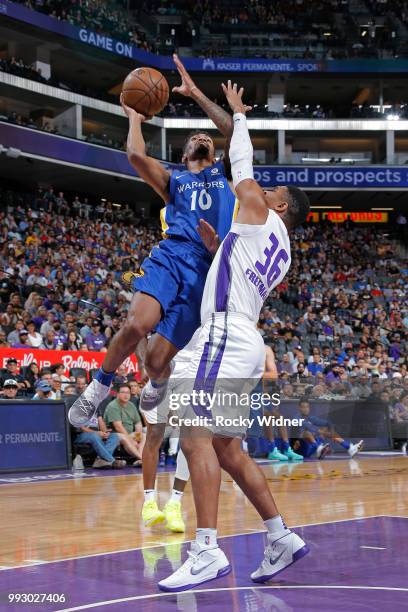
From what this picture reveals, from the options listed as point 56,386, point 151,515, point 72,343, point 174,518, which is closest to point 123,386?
point 56,386

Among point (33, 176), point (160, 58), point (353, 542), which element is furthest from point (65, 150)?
point (353, 542)

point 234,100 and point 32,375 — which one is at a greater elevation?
point 234,100

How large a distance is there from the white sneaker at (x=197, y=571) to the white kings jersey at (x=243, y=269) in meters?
1.19

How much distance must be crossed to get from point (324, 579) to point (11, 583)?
1.64 metres

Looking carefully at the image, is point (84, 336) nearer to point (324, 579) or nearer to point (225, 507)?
point (225, 507)

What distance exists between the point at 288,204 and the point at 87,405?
1851mm

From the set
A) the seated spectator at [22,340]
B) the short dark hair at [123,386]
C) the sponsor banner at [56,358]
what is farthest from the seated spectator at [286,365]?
the seated spectator at [22,340]

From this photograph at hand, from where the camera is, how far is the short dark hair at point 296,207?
15.7ft

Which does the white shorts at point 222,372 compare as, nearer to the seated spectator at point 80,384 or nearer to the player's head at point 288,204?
the player's head at point 288,204

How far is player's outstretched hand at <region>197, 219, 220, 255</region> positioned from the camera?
511 cm

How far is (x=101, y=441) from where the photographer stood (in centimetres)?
1236

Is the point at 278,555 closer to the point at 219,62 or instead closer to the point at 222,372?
the point at 222,372

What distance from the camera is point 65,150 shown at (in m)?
31.5

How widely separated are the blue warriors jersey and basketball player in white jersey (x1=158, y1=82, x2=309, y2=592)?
96 centimetres
